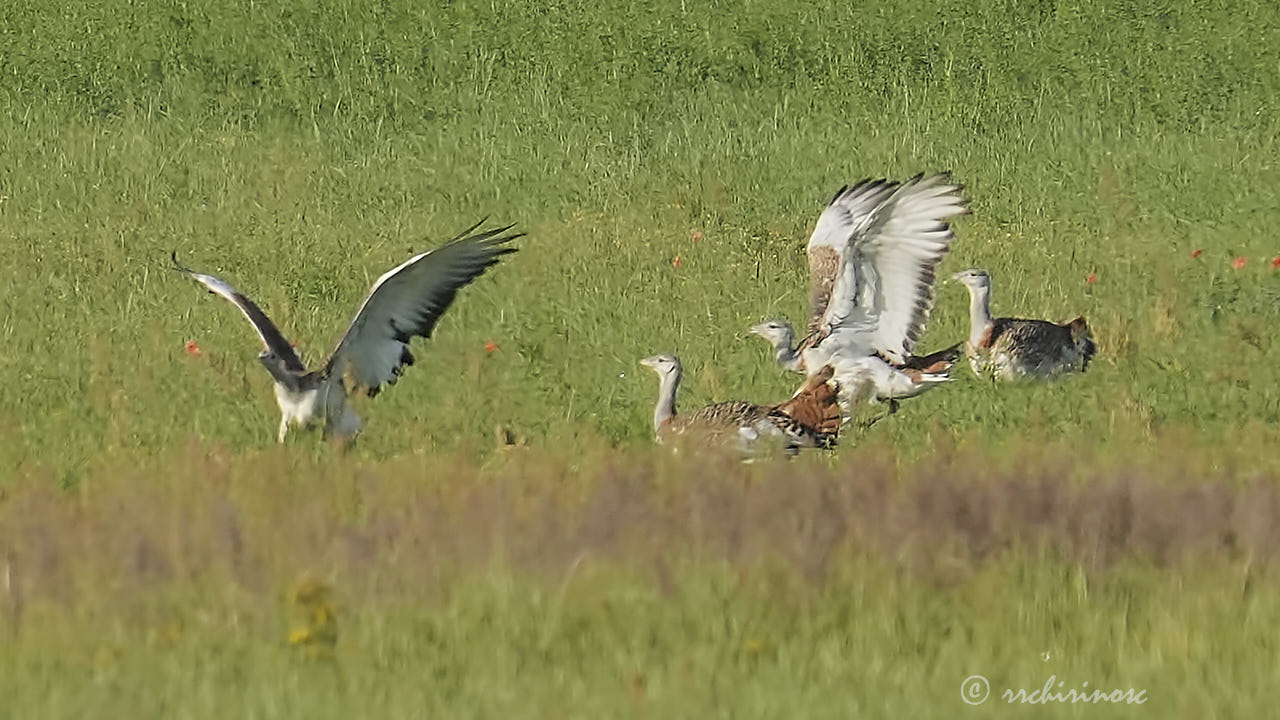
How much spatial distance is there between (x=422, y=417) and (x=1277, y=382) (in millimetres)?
4495

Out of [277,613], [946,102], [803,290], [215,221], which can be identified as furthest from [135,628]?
[946,102]

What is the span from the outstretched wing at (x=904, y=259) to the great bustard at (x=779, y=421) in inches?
42.8

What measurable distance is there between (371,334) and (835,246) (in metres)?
2.38

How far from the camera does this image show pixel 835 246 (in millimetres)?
11148

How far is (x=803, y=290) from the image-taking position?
14766 mm

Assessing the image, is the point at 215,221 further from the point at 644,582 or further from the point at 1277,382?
the point at 644,582

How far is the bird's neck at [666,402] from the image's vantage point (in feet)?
33.7

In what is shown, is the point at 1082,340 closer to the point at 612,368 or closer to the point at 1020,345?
the point at 1020,345

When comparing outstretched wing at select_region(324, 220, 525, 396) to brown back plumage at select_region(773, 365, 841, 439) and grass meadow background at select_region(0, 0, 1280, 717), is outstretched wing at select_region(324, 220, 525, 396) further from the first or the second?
brown back plumage at select_region(773, 365, 841, 439)

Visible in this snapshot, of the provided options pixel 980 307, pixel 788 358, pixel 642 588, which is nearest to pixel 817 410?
pixel 788 358

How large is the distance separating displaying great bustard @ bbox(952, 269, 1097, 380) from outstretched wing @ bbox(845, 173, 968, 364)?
77cm

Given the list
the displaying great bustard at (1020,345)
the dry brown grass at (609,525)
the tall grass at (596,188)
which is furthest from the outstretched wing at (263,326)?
the displaying great bustard at (1020,345)

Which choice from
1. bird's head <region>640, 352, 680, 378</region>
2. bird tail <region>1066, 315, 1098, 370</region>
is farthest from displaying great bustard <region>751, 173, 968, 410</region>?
bird tail <region>1066, 315, 1098, 370</region>

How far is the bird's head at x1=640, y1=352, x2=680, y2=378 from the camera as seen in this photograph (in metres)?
10.7
